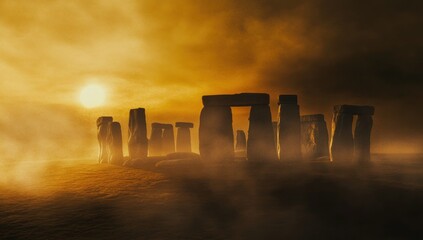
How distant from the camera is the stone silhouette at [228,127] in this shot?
19.6 meters

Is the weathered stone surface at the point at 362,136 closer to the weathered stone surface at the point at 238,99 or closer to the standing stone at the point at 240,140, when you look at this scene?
the weathered stone surface at the point at 238,99

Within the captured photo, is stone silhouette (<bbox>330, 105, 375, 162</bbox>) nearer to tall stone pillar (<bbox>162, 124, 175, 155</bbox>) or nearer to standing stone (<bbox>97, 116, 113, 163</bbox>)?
tall stone pillar (<bbox>162, 124, 175, 155</bbox>)

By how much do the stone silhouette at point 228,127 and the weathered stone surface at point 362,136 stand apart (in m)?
4.41

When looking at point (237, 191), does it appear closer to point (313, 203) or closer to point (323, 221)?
point (313, 203)

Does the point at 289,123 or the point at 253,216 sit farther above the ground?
the point at 289,123

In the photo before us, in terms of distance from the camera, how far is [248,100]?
776 inches

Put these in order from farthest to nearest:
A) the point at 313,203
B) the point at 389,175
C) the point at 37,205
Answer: the point at 389,175
the point at 37,205
the point at 313,203

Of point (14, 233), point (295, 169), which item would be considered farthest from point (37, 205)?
point (295, 169)

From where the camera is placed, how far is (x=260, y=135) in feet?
64.4

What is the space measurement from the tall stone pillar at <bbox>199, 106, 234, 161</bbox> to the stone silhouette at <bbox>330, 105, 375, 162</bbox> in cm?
512

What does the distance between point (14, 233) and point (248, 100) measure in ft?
44.0

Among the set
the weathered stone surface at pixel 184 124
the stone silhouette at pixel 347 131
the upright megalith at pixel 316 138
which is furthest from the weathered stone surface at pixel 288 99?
the weathered stone surface at pixel 184 124

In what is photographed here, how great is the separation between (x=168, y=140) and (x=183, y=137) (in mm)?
1280

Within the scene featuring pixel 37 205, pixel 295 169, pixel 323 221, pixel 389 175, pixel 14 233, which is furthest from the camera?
pixel 295 169
